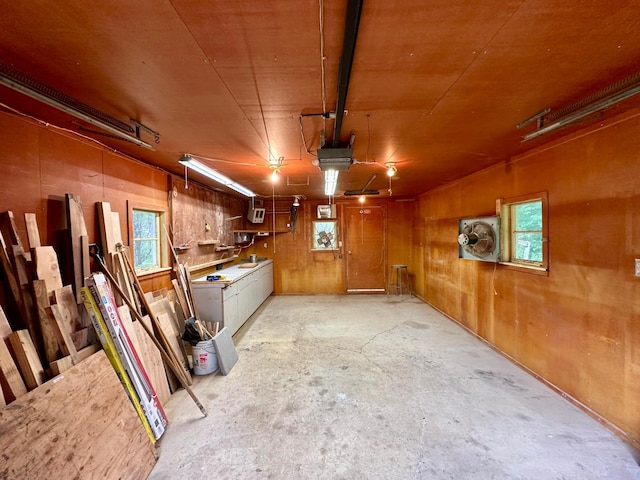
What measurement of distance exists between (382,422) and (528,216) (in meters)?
2.80

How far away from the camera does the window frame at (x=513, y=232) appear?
262 centimetres

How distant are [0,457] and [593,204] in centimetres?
420

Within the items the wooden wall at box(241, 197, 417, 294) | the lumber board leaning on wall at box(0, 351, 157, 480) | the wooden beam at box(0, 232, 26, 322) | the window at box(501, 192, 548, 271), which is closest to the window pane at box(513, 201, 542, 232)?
the window at box(501, 192, 548, 271)

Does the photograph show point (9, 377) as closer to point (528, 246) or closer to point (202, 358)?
point (202, 358)

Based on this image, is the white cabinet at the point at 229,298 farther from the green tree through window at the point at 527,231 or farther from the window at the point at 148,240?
the green tree through window at the point at 527,231

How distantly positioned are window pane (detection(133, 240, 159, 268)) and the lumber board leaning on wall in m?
1.52

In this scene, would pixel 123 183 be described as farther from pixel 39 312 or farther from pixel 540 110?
pixel 540 110

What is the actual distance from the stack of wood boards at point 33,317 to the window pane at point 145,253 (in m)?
1.05

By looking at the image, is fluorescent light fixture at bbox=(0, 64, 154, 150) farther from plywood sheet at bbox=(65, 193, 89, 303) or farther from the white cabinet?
the white cabinet

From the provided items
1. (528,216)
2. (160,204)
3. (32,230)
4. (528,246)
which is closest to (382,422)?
(528,246)

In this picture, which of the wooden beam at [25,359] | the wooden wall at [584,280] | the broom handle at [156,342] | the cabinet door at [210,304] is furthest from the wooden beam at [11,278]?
the wooden wall at [584,280]

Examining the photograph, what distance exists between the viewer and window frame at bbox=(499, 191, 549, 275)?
2623 millimetres

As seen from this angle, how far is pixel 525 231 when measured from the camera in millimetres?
2988

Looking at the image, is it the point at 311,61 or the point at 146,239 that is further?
the point at 146,239
